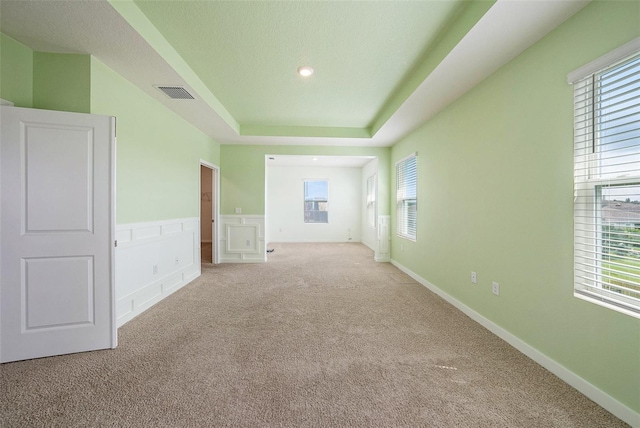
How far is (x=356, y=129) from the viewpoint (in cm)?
476

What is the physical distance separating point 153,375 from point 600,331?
2917 mm

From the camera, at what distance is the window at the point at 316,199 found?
811cm

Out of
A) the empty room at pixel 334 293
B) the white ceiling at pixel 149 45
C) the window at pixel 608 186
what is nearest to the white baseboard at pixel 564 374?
the empty room at pixel 334 293

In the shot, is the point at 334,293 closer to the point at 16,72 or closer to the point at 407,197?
the point at 407,197

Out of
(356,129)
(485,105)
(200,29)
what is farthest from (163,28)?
(356,129)

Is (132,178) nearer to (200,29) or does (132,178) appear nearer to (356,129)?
(200,29)

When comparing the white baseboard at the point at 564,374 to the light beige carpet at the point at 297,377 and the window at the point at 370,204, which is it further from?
the window at the point at 370,204

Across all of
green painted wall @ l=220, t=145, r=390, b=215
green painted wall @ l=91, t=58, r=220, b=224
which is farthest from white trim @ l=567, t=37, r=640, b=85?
green painted wall @ l=220, t=145, r=390, b=215

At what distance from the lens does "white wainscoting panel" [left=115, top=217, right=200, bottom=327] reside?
8.32 ft

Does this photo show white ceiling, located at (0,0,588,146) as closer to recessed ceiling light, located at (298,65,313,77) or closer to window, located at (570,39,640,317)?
window, located at (570,39,640,317)

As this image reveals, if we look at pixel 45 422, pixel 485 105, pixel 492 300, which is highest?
pixel 485 105

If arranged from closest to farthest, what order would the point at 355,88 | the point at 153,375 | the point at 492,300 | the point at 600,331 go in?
the point at 600,331, the point at 153,375, the point at 492,300, the point at 355,88

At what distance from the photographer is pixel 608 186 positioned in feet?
4.86

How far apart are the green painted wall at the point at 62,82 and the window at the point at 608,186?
378cm
